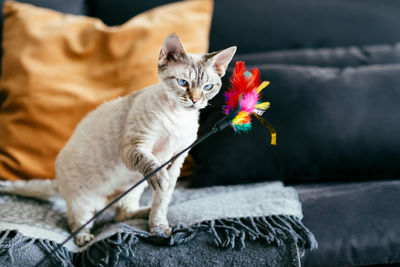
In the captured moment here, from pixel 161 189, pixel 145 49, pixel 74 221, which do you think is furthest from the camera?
pixel 145 49

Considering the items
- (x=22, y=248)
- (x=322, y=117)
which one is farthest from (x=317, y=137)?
(x=22, y=248)

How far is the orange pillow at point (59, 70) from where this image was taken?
1373 mm

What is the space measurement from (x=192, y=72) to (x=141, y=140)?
224 millimetres

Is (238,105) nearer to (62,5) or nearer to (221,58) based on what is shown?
Result: (221,58)

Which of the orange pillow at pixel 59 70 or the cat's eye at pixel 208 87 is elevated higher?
the cat's eye at pixel 208 87

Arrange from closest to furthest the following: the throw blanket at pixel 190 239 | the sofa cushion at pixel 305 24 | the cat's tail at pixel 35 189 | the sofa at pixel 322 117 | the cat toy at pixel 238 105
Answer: the cat toy at pixel 238 105, the throw blanket at pixel 190 239, the sofa at pixel 322 117, the cat's tail at pixel 35 189, the sofa cushion at pixel 305 24

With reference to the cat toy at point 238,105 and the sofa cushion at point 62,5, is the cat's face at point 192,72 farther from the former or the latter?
the sofa cushion at point 62,5

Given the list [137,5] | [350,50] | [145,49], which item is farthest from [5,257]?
[350,50]

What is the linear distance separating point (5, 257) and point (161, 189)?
1.35ft

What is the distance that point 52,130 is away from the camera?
138 centimetres

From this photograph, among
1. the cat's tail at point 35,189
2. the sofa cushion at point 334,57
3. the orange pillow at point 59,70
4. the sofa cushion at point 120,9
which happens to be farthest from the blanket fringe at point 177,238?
the sofa cushion at point 120,9

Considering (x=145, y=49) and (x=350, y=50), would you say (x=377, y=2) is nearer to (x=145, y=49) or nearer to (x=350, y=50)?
(x=350, y=50)

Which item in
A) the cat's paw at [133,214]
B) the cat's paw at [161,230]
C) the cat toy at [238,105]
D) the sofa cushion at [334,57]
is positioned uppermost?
the cat toy at [238,105]

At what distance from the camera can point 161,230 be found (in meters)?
0.95
